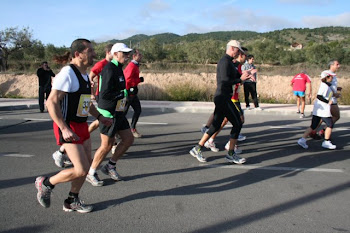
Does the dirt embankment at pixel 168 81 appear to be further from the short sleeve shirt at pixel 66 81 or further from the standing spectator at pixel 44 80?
the short sleeve shirt at pixel 66 81

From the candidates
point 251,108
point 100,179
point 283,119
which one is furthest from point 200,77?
point 100,179

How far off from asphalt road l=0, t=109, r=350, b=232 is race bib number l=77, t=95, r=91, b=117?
1164 millimetres

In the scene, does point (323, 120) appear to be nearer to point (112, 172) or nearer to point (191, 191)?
point (191, 191)

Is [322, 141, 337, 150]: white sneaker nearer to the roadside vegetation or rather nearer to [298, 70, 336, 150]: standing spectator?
[298, 70, 336, 150]: standing spectator

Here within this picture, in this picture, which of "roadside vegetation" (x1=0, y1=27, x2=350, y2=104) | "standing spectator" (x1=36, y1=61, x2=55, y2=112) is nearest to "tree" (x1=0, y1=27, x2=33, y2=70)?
"roadside vegetation" (x1=0, y1=27, x2=350, y2=104)

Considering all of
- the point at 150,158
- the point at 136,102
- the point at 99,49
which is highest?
the point at 99,49

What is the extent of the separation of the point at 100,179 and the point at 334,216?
3.12 meters

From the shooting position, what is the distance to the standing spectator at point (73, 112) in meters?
3.23

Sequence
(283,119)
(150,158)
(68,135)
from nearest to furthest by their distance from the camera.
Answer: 1. (68,135)
2. (150,158)
3. (283,119)

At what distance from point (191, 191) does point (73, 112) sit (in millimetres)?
1932

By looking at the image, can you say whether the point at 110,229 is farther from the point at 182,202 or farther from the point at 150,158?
the point at 150,158

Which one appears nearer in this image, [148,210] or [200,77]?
[148,210]

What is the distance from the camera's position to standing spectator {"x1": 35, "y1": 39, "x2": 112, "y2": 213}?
10.6 ft

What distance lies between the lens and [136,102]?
7297mm
